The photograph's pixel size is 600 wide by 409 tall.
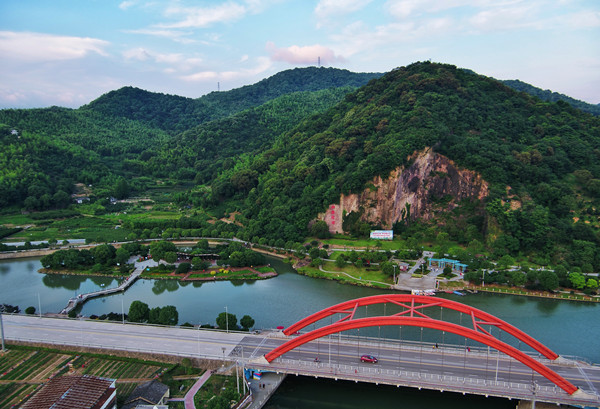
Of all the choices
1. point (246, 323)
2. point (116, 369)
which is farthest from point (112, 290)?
point (246, 323)

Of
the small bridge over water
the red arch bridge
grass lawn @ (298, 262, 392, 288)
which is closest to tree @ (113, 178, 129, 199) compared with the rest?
the small bridge over water

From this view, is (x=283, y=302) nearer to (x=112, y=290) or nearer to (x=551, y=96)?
(x=112, y=290)

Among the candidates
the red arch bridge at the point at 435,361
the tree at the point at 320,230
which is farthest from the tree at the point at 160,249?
the red arch bridge at the point at 435,361

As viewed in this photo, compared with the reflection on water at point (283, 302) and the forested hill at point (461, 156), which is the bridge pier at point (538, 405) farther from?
the forested hill at point (461, 156)

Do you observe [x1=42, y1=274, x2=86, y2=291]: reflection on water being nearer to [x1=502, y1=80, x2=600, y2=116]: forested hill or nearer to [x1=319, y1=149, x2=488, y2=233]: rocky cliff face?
[x1=319, y1=149, x2=488, y2=233]: rocky cliff face

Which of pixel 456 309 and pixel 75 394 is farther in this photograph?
pixel 456 309

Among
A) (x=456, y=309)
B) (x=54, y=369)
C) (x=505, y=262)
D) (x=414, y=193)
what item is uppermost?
(x=414, y=193)

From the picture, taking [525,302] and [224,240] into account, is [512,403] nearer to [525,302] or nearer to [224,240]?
[525,302]
